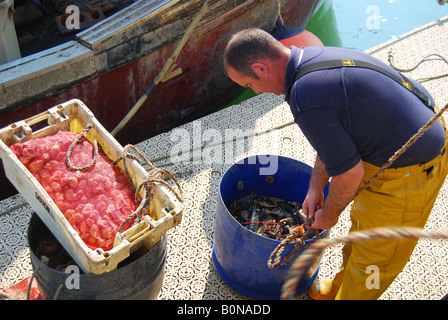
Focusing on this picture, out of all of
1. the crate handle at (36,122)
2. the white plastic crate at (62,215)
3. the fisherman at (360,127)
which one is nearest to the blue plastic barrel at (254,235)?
the fisherman at (360,127)

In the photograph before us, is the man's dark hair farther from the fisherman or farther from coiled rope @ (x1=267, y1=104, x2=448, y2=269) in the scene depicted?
coiled rope @ (x1=267, y1=104, x2=448, y2=269)

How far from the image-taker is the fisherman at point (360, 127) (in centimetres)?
218

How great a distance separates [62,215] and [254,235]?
1186 millimetres

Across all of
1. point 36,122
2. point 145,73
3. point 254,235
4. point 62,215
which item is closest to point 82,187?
point 62,215

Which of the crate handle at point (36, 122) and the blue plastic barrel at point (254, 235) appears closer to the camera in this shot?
the crate handle at point (36, 122)

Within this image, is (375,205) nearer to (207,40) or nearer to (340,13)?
(207,40)

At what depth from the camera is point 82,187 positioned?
8.60 ft

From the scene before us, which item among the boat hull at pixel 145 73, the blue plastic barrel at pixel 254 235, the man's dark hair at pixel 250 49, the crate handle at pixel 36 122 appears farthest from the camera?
the boat hull at pixel 145 73

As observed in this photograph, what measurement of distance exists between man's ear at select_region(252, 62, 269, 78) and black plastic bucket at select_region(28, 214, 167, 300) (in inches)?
46.4

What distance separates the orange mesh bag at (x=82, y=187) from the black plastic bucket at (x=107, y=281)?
19 centimetres

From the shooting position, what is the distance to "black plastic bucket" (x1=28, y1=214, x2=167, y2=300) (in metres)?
2.36

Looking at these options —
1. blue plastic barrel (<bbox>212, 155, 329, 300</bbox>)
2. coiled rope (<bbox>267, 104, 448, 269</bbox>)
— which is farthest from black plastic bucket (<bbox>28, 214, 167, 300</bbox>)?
coiled rope (<bbox>267, 104, 448, 269</bbox>)

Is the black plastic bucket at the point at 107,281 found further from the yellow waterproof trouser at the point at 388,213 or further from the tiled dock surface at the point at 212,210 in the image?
the yellow waterproof trouser at the point at 388,213

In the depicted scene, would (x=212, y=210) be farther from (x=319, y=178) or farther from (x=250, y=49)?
(x=250, y=49)
